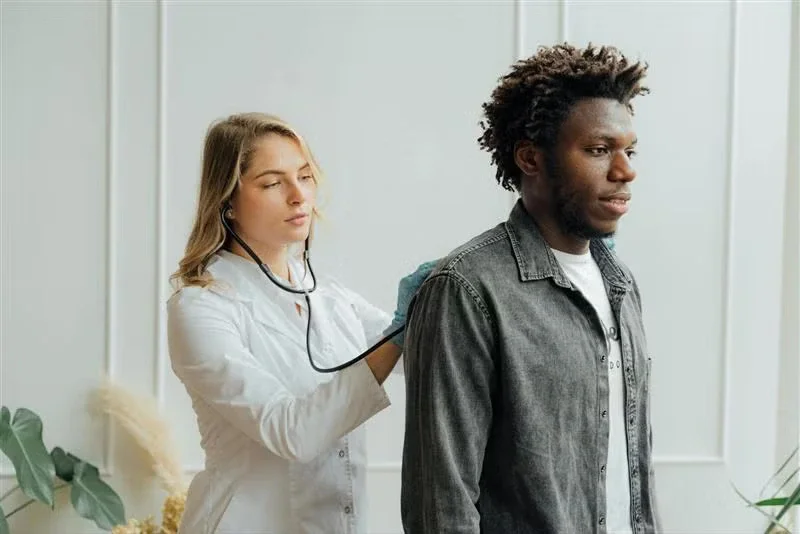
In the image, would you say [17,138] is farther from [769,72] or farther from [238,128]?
[769,72]

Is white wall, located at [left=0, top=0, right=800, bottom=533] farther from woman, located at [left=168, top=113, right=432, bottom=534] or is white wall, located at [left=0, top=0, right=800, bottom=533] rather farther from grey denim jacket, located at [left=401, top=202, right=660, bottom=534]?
grey denim jacket, located at [left=401, top=202, right=660, bottom=534]

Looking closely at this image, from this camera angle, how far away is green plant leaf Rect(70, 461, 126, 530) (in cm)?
260

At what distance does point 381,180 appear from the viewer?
2.82 meters

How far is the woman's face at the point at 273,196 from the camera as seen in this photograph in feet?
6.17

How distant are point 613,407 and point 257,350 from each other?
704 millimetres

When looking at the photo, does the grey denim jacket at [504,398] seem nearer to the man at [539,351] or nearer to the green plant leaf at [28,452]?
the man at [539,351]

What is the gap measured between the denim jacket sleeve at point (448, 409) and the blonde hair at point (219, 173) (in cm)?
63

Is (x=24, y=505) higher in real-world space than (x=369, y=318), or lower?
lower

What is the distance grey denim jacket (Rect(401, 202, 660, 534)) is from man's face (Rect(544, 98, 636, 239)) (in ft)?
0.29

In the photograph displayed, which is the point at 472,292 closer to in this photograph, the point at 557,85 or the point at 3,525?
the point at 557,85

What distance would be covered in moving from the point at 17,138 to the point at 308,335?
4.32 ft

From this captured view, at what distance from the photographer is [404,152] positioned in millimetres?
2826

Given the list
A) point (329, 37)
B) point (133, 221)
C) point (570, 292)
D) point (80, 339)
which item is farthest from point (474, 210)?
point (570, 292)

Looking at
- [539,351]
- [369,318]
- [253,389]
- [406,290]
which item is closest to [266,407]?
[253,389]
